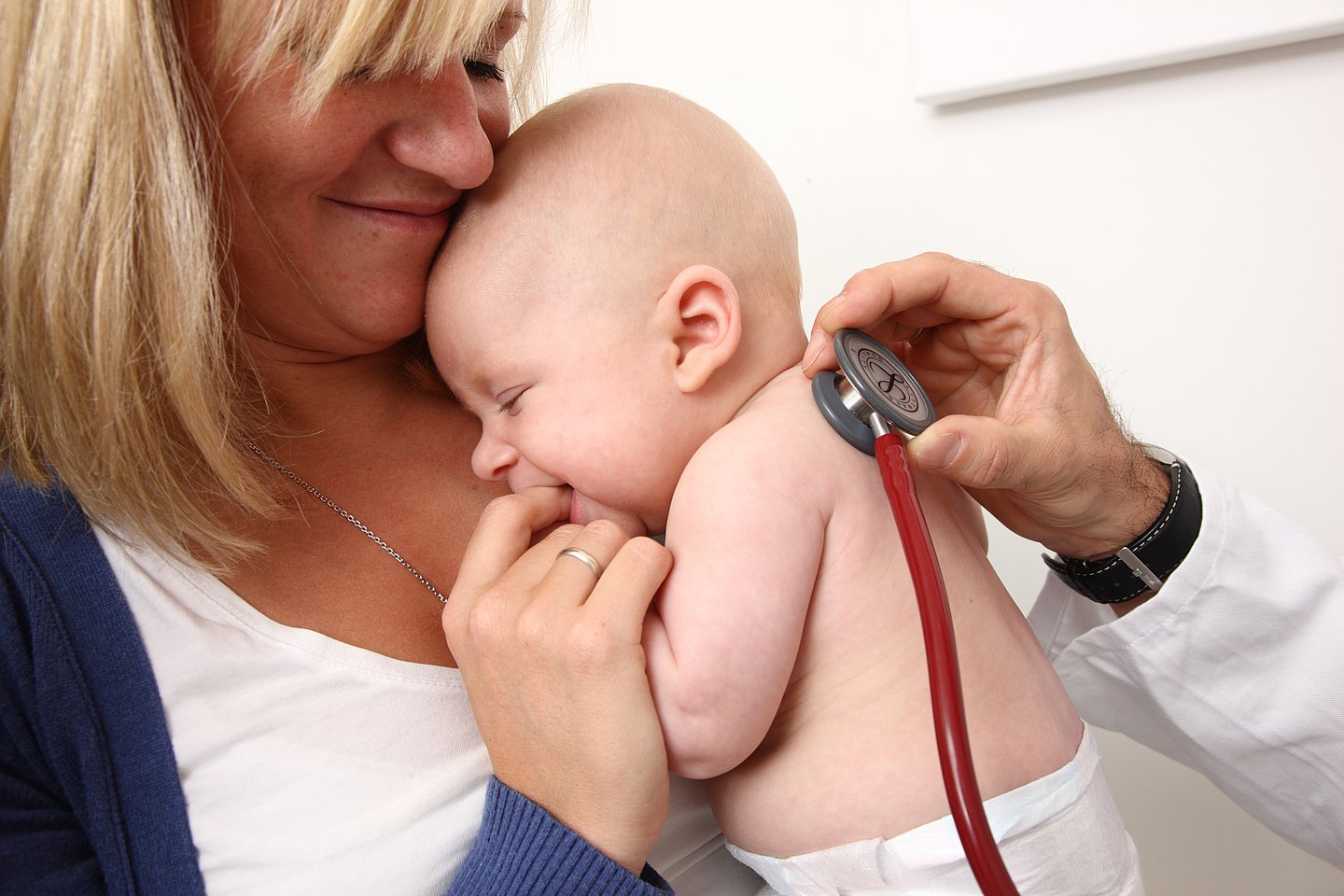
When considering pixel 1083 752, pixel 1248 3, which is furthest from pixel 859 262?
pixel 1083 752

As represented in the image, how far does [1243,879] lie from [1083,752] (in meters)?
0.92

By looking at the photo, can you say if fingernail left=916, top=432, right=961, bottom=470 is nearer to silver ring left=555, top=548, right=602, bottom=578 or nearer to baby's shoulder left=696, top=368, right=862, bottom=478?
baby's shoulder left=696, top=368, right=862, bottom=478

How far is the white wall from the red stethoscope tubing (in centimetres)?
91

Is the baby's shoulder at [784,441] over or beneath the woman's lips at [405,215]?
beneath

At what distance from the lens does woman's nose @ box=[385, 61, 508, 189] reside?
89 centimetres

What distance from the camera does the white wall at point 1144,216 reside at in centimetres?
143

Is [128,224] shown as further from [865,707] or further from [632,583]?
[865,707]

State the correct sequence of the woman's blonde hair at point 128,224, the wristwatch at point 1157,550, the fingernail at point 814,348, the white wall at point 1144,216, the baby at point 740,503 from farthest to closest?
the white wall at point 1144,216
the wristwatch at point 1157,550
the fingernail at point 814,348
the baby at point 740,503
the woman's blonde hair at point 128,224

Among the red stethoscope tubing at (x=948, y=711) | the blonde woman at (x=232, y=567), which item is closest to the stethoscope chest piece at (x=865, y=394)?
the red stethoscope tubing at (x=948, y=711)

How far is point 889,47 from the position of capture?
1697mm

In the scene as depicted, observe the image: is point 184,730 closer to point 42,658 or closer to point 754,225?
point 42,658

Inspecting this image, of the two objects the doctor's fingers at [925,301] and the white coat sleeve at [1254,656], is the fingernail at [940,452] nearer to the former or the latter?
the doctor's fingers at [925,301]

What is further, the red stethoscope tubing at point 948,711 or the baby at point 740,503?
the baby at point 740,503

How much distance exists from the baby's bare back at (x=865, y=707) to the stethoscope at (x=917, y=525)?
0.11 ft
